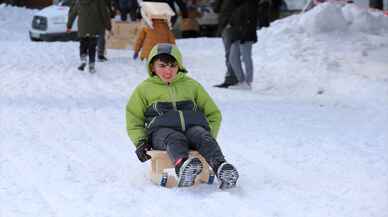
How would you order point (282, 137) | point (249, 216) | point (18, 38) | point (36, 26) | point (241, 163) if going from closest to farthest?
point (249, 216), point (241, 163), point (282, 137), point (36, 26), point (18, 38)

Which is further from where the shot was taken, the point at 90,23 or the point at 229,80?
the point at 90,23

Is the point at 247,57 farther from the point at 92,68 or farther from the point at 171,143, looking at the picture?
the point at 171,143

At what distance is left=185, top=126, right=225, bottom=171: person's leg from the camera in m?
5.96

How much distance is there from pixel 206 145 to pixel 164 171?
45cm

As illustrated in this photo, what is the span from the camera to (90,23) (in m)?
14.0

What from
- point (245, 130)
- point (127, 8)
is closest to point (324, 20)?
point (127, 8)

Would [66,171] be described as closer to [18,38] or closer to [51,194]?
[51,194]

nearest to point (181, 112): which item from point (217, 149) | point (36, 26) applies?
point (217, 149)

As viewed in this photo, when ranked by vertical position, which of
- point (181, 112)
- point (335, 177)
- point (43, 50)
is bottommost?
point (43, 50)

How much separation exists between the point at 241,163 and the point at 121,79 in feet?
22.2

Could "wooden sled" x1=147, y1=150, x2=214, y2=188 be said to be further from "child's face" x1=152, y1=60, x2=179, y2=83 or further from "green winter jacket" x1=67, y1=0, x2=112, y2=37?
"green winter jacket" x1=67, y1=0, x2=112, y2=37

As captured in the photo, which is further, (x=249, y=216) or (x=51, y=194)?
(x=51, y=194)

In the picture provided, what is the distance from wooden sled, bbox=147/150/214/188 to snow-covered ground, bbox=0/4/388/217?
104 mm

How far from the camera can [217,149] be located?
19.8 ft
